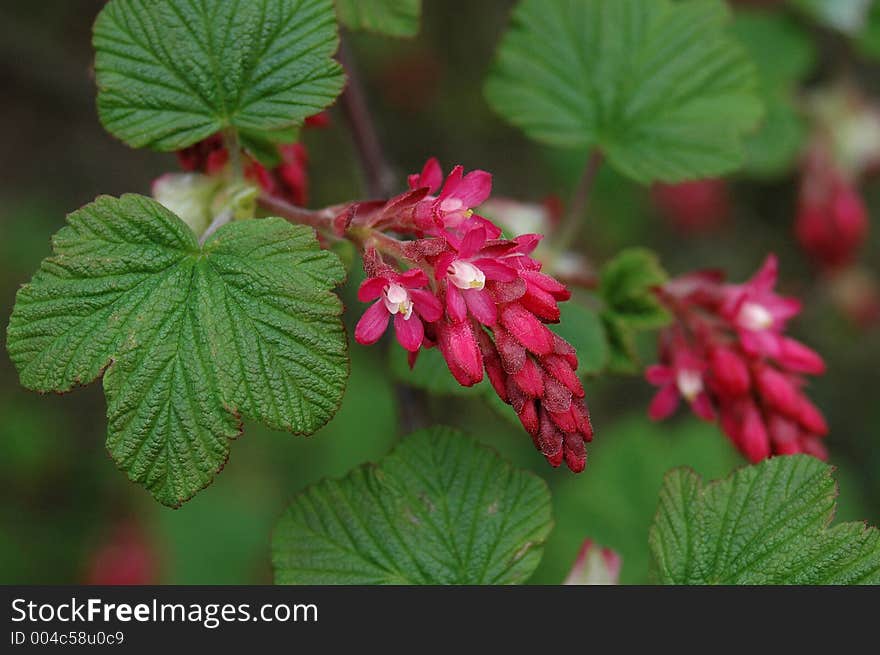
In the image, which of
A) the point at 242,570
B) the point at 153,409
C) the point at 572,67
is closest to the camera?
the point at 153,409

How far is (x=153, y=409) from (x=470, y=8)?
3.38 meters

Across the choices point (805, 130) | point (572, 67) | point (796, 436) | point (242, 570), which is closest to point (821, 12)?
point (805, 130)

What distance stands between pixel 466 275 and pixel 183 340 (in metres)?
0.43

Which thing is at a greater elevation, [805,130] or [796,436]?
[805,130]

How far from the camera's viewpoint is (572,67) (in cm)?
196

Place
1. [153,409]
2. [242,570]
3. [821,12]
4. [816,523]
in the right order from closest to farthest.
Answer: [153,409]
[816,523]
[821,12]
[242,570]

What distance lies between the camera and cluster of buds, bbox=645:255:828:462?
165 centimetres

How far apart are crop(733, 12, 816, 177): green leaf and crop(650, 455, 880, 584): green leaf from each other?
61.0 inches

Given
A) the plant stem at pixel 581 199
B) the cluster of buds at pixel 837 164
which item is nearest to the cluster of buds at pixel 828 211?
the cluster of buds at pixel 837 164

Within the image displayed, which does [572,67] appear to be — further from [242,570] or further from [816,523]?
[242,570]

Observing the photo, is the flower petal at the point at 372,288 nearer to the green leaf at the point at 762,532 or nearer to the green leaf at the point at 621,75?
the green leaf at the point at 762,532

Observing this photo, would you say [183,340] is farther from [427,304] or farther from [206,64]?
[206,64]

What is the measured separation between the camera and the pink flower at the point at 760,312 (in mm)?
1657

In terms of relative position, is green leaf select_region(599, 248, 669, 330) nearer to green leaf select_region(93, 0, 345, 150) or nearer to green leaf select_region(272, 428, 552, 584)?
green leaf select_region(272, 428, 552, 584)
